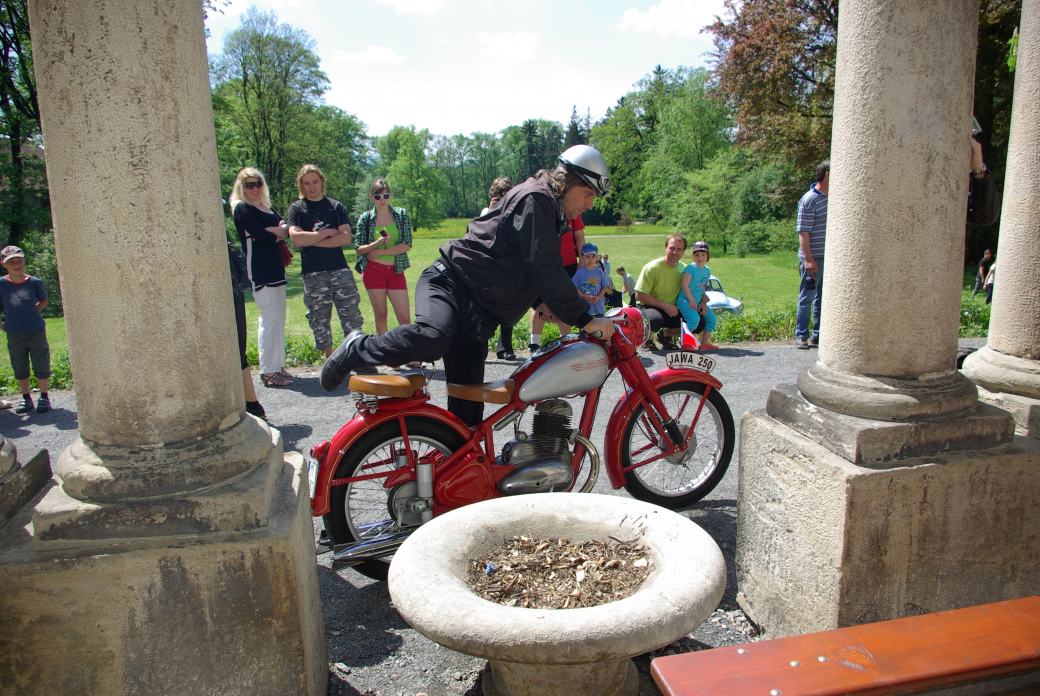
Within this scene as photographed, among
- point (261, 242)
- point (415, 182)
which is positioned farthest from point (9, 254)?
point (415, 182)

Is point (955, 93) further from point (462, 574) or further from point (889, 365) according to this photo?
point (462, 574)

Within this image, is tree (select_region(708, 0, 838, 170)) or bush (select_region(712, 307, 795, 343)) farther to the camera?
tree (select_region(708, 0, 838, 170))

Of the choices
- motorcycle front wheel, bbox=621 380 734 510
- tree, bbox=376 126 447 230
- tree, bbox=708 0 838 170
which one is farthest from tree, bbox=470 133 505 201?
motorcycle front wheel, bbox=621 380 734 510

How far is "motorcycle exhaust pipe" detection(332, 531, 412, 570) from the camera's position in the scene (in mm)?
2957

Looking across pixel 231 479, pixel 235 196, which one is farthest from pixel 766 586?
pixel 235 196

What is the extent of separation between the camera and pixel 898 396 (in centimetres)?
250

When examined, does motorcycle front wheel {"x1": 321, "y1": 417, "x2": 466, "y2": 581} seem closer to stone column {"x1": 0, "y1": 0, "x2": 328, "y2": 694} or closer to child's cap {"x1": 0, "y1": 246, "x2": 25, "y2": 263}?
stone column {"x1": 0, "y1": 0, "x2": 328, "y2": 694}

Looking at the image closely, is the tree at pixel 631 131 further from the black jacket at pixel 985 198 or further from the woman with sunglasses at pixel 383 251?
the black jacket at pixel 985 198

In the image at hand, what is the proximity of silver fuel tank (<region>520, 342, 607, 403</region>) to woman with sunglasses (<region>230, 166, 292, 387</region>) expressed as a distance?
3.97 metres

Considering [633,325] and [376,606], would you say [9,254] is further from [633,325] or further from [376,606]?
[633,325]

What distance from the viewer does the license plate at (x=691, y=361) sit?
3.82 metres

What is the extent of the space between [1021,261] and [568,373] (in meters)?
2.08

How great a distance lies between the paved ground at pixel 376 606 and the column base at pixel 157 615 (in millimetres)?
515

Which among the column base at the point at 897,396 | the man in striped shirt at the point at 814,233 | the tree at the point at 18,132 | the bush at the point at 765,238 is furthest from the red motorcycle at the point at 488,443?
the bush at the point at 765,238
